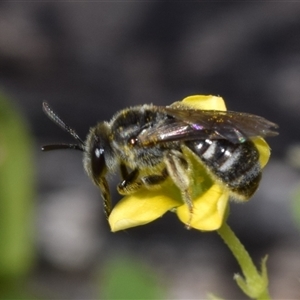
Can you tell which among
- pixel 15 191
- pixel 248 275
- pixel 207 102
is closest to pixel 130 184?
pixel 207 102

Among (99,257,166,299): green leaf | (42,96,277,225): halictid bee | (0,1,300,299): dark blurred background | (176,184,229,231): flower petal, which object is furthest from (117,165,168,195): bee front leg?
(0,1,300,299): dark blurred background

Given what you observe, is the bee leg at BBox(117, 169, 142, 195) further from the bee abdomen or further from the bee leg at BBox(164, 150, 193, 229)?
the bee abdomen

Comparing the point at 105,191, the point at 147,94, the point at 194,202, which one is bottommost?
the point at 147,94

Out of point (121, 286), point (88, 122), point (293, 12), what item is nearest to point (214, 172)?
point (121, 286)

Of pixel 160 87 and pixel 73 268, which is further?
pixel 160 87

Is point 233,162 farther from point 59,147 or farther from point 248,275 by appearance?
point 59,147

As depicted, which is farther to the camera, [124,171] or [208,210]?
[124,171]

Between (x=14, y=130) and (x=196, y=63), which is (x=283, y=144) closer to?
(x=196, y=63)
